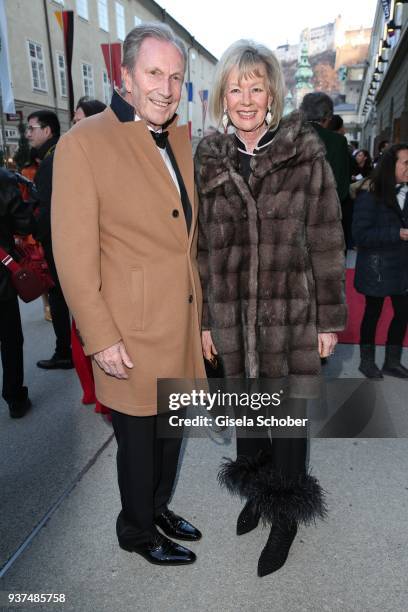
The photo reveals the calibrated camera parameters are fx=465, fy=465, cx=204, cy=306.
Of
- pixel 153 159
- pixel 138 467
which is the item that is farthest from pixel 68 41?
pixel 138 467

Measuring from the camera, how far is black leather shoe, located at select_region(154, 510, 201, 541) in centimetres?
217

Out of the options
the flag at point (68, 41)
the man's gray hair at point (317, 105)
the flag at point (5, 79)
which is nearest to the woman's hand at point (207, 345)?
the man's gray hair at point (317, 105)

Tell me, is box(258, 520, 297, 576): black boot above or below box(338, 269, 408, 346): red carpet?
below

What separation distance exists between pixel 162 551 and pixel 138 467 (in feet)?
1.38

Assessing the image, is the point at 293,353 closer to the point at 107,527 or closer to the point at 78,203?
the point at 78,203

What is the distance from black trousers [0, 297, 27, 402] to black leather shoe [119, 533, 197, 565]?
1715 millimetres

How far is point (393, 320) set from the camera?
404 centimetres

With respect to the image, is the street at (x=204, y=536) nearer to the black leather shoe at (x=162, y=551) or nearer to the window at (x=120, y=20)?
the black leather shoe at (x=162, y=551)

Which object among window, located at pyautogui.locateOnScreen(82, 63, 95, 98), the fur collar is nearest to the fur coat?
the fur collar

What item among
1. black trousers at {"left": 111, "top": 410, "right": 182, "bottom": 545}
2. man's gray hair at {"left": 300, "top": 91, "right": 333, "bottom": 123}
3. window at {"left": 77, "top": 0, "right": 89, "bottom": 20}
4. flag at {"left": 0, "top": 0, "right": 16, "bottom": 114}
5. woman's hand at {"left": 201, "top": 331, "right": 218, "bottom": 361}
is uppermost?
window at {"left": 77, "top": 0, "right": 89, "bottom": 20}

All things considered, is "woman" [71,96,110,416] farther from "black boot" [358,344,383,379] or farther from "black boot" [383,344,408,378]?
"black boot" [383,344,408,378]

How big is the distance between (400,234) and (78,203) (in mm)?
2904

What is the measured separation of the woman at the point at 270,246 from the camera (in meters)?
1.78

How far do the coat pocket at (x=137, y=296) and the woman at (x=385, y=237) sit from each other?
261 cm
